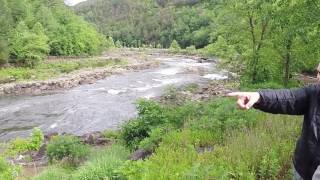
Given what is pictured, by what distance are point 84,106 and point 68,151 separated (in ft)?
55.6

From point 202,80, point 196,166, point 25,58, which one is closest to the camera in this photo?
point 196,166

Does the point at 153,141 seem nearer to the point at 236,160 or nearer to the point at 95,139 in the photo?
the point at 236,160

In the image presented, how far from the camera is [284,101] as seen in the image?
13.0 feet

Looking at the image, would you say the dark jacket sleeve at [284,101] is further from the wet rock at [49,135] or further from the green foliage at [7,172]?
the wet rock at [49,135]

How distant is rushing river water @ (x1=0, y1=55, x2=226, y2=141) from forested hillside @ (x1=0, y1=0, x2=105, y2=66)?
14091 millimetres

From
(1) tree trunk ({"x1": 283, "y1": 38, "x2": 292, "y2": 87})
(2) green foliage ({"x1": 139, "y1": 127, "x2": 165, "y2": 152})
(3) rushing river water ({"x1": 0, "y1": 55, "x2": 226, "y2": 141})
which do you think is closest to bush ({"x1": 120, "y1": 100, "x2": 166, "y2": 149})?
(3) rushing river water ({"x1": 0, "y1": 55, "x2": 226, "y2": 141})

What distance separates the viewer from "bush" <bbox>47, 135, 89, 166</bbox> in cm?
1586

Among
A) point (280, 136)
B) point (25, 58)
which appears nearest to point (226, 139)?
point (280, 136)

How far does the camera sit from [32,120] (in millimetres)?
29312

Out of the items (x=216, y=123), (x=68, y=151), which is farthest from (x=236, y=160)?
(x=68, y=151)

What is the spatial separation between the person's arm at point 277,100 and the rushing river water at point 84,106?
14.1 meters

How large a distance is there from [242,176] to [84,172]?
15.0 ft

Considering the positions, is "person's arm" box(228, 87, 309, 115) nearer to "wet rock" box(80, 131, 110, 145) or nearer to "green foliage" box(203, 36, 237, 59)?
"wet rock" box(80, 131, 110, 145)

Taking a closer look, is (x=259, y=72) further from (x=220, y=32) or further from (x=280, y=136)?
(x=280, y=136)
